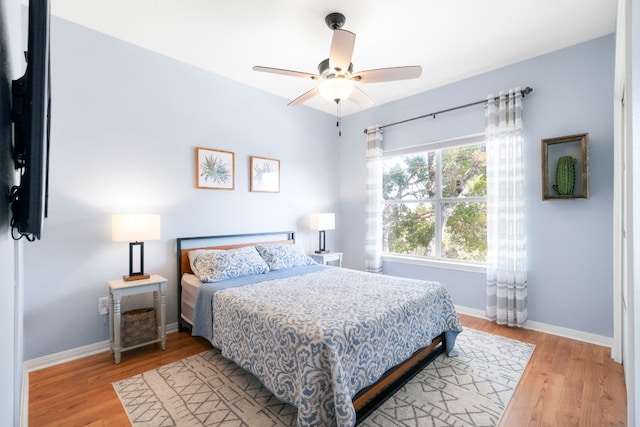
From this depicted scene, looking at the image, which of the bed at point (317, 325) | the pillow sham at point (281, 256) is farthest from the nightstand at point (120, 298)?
the pillow sham at point (281, 256)

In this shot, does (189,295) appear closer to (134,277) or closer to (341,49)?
(134,277)

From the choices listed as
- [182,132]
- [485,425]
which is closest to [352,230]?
[182,132]

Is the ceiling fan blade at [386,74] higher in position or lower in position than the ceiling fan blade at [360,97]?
higher

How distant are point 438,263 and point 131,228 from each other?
354 cm

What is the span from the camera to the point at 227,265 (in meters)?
3.04

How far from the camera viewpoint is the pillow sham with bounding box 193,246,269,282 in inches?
116

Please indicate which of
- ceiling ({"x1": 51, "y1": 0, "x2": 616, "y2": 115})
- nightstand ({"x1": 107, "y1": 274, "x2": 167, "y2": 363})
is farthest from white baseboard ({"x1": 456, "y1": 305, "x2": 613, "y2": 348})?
nightstand ({"x1": 107, "y1": 274, "x2": 167, "y2": 363})

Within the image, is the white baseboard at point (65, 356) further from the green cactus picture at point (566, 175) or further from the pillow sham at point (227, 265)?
the green cactus picture at point (566, 175)

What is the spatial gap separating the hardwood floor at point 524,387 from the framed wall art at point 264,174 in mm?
2004

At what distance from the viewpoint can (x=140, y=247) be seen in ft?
9.50

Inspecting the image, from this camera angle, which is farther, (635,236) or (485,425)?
(485,425)

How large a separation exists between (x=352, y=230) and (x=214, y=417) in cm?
350

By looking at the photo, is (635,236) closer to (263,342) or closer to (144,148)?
(263,342)

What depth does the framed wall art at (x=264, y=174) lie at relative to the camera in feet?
12.9
